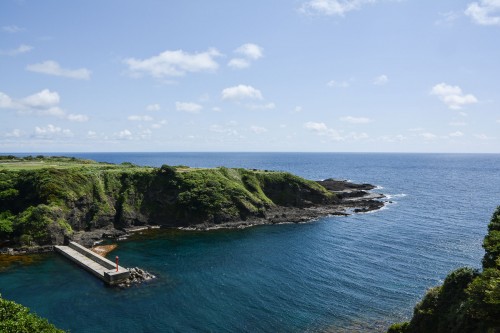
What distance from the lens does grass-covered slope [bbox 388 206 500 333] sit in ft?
69.8

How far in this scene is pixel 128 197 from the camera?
293 ft

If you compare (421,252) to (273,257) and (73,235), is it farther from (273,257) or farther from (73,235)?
(73,235)

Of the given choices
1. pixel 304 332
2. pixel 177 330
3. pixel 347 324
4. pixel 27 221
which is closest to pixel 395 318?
pixel 347 324

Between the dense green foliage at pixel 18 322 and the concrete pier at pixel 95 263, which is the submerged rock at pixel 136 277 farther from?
the dense green foliage at pixel 18 322

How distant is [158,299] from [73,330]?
34.0 feet

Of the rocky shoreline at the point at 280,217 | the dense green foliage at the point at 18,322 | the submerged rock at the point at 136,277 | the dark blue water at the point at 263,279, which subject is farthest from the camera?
the rocky shoreline at the point at 280,217

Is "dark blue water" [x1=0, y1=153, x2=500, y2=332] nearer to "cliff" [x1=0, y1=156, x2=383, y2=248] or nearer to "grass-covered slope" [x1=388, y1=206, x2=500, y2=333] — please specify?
"cliff" [x1=0, y1=156, x2=383, y2=248]

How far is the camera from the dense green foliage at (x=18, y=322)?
21.5 m

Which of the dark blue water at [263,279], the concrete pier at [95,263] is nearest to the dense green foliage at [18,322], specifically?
the dark blue water at [263,279]

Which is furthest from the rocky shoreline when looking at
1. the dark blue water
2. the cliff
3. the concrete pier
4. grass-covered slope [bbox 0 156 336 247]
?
the dark blue water

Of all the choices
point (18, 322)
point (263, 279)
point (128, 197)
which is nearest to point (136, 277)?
point (263, 279)

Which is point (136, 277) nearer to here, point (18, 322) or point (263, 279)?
point (263, 279)

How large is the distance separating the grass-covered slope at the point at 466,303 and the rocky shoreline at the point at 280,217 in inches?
2353

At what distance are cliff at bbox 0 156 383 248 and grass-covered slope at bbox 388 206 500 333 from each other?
62.4 metres
